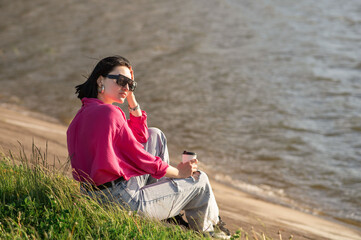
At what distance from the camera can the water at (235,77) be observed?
7918 millimetres

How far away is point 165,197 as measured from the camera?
3805 millimetres

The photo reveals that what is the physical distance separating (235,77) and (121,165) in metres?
8.18

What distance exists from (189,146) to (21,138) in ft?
9.56

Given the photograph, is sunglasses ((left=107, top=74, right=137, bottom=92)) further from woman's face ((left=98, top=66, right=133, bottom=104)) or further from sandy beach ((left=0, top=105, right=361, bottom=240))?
sandy beach ((left=0, top=105, right=361, bottom=240))

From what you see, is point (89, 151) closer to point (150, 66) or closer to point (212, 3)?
point (150, 66)

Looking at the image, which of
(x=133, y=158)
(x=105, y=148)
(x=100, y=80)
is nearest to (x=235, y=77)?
(x=100, y=80)

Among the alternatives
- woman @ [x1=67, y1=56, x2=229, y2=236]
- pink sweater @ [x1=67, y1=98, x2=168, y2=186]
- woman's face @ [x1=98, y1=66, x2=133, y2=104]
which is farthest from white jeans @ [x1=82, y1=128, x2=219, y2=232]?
woman's face @ [x1=98, y1=66, x2=133, y2=104]

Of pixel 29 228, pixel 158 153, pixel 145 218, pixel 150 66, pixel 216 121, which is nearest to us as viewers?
pixel 29 228

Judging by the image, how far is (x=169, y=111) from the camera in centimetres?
988

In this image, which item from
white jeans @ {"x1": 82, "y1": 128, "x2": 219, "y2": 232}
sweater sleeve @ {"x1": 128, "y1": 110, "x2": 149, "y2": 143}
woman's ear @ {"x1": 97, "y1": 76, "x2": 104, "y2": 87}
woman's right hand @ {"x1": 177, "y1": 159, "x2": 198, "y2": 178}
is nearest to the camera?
white jeans @ {"x1": 82, "y1": 128, "x2": 219, "y2": 232}

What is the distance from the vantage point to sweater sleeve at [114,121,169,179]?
357 centimetres

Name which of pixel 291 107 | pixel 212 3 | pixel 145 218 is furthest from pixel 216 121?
pixel 212 3

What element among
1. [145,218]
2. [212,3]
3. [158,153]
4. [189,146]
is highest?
[212,3]

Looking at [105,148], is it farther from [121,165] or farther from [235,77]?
[235,77]
